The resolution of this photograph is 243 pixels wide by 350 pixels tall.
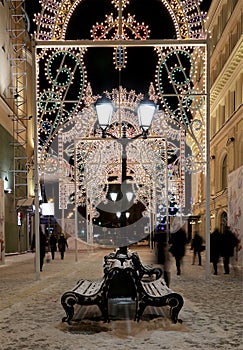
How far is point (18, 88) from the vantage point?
115 ft

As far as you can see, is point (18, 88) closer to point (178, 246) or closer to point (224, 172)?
point (224, 172)

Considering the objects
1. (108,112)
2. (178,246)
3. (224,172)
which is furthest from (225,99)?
(108,112)

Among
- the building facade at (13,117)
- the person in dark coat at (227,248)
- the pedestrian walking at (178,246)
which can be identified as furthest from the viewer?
the building facade at (13,117)

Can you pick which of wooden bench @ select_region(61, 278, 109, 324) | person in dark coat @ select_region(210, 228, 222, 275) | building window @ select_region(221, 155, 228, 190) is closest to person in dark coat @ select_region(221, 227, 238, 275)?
person in dark coat @ select_region(210, 228, 222, 275)

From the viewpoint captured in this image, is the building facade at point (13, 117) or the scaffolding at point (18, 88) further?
the scaffolding at point (18, 88)

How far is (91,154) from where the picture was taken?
2748 centimetres

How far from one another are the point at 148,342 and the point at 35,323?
2235 millimetres

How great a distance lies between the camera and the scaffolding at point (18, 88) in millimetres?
33031

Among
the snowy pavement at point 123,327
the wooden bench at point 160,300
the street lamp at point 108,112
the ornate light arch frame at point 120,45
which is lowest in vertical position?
the snowy pavement at point 123,327

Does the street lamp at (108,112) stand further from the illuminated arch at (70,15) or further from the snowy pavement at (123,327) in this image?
the illuminated arch at (70,15)

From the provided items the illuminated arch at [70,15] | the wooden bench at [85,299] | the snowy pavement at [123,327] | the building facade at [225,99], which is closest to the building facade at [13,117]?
the building facade at [225,99]

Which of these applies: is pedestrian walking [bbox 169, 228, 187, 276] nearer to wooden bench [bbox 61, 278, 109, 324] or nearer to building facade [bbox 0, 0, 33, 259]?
wooden bench [bbox 61, 278, 109, 324]

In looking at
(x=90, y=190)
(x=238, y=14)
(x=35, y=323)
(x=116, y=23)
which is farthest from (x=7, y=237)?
(x=35, y=323)

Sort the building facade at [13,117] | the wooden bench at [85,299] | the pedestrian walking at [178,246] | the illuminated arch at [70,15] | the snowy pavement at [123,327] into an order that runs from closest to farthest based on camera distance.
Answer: the snowy pavement at [123,327], the wooden bench at [85,299], the illuminated arch at [70,15], the pedestrian walking at [178,246], the building facade at [13,117]
